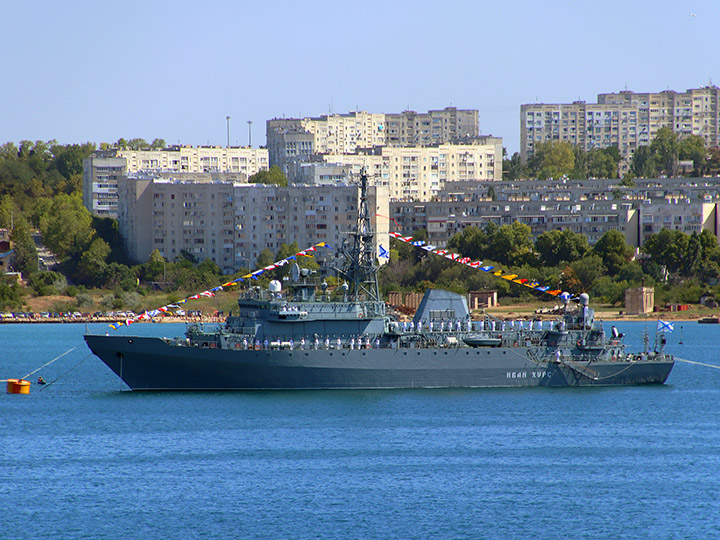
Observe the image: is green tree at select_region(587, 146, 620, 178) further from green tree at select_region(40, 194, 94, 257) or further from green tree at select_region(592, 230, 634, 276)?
green tree at select_region(40, 194, 94, 257)

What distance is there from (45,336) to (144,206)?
4167 cm

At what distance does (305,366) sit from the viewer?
152ft

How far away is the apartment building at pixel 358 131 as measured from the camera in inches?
6821

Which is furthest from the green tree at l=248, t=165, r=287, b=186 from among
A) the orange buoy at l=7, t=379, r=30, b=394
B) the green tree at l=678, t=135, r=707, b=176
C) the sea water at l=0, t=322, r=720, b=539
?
the sea water at l=0, t=322, r=720, b=539

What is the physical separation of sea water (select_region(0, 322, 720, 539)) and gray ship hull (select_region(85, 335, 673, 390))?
0.75 meters

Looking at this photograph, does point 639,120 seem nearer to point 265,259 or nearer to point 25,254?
point 265,259

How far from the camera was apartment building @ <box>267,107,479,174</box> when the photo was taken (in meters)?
173

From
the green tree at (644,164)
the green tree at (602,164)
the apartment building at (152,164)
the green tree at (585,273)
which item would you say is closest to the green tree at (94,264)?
the apartment building at (152,164)

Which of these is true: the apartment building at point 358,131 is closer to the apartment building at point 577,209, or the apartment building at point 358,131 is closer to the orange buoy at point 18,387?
the apartment building at point 577,209

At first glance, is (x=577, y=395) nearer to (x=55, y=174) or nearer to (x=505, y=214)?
(x=505, y=214)

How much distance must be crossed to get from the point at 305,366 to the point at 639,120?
507ft

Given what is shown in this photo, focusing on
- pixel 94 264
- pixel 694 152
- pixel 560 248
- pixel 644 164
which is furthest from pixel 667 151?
pixel 94 264

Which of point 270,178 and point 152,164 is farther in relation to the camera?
point 152,164

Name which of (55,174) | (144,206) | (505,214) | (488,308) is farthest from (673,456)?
(55,174)
